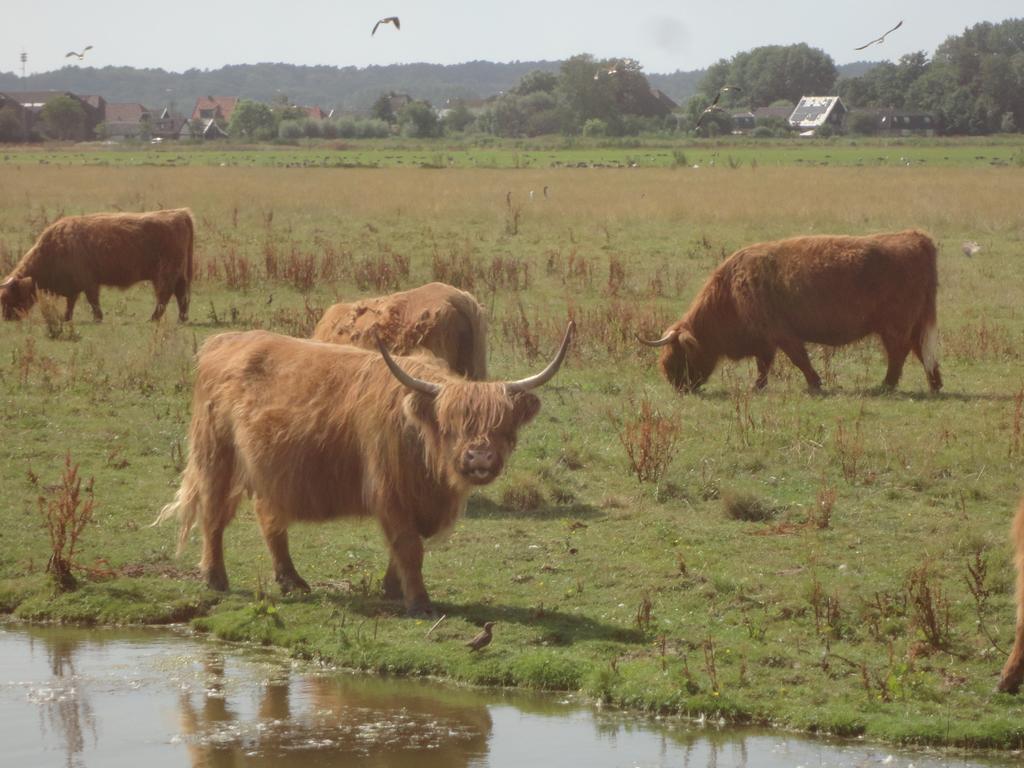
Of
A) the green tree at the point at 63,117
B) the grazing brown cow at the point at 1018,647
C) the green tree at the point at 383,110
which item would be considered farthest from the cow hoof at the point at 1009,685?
the green tree at the point at 383,110

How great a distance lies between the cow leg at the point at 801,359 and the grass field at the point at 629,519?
33 cm

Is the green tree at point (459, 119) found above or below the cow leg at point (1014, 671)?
above

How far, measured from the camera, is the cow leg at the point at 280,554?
7.51 metres

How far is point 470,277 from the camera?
18.2 meters

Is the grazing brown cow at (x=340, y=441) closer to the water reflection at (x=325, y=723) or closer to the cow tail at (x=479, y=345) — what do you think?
the water reflection at (x=325, y=723)

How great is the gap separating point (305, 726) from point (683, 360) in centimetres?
754

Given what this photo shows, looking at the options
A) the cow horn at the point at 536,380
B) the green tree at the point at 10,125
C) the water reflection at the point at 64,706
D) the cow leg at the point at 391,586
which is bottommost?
the water reflection at the point at 64,706

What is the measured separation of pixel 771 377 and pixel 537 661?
24.3 ft

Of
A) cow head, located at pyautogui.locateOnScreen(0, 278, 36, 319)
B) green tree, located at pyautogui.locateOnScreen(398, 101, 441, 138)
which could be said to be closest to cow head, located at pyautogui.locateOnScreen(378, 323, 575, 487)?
cow head, located at pyautogui.locateOnScreen(0, 278, 36, 319)

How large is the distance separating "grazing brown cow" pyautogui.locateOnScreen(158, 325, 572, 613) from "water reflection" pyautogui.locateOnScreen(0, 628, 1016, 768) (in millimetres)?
784

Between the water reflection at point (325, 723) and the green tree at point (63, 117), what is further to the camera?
the green tree at point (63, 117)

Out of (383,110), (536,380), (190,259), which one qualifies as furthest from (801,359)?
(383,110)

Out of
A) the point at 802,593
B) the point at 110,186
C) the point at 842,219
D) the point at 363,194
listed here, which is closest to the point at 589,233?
the point at 842,219

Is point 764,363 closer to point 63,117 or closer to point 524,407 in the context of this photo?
point 524,407
